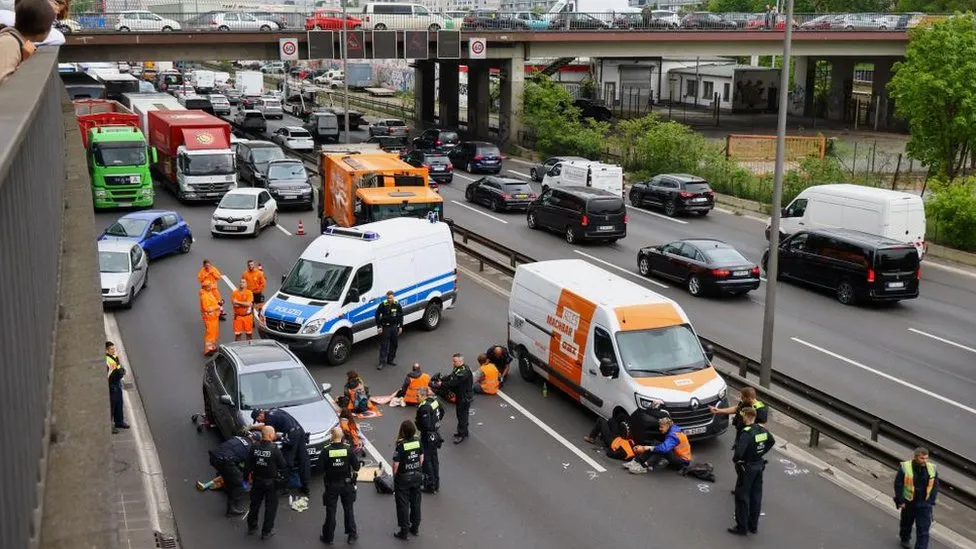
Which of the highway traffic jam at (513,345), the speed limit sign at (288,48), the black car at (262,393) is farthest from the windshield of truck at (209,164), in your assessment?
the black car at (262,393)

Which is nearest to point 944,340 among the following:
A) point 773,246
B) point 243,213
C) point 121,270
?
point 773,246

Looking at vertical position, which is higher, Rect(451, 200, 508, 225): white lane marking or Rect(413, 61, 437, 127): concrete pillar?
Rect(413, 61, 437, 127): concrete pillar

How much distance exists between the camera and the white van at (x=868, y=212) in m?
27.7

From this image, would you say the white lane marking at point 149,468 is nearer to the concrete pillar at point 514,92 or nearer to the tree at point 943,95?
the tree at point 943,95

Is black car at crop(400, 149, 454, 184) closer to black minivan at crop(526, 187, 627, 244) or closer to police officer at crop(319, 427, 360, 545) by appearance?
black minivan at crop(526, 187, 627, 244)

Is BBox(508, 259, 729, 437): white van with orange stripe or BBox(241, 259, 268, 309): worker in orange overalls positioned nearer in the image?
BBox(508, 259, 729, 437): white van with orange stripe

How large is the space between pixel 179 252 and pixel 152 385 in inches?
462

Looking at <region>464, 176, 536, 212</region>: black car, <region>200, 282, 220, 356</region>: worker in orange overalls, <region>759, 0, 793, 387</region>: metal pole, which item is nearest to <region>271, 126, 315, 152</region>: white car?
<region>464, 176, 536, 212</region>: black car

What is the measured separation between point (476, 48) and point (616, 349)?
42214mm

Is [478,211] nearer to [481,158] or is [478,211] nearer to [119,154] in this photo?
[481,158]

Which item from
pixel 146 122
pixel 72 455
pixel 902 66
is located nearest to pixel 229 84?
pixel 146 122

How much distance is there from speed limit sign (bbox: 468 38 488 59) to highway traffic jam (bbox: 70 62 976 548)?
2158 cm

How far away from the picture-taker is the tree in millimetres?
42750

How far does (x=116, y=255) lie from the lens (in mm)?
23312
